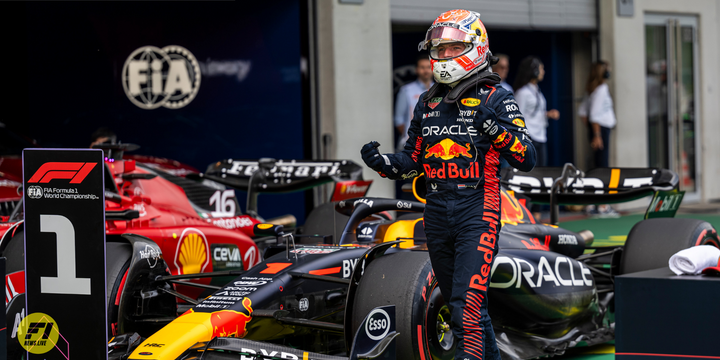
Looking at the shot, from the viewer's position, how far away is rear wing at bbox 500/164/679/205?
5.82 m

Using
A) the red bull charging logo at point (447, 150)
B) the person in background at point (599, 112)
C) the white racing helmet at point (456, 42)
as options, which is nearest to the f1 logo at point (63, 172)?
the red bull charging logo at point (447, 150)

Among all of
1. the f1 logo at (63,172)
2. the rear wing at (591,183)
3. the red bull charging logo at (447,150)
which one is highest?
the red bull charging logo at (447,150)

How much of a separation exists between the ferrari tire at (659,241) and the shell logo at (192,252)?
2570mm

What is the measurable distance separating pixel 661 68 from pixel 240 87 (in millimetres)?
6508

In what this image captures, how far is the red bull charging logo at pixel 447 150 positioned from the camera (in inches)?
136

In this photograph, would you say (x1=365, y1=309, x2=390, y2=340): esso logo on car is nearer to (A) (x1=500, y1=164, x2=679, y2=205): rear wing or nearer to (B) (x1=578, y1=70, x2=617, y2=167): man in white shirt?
(A) (x1=500, y1=164, x2=679, y2=205): rear wing

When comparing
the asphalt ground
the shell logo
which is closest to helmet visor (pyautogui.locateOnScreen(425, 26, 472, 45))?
the shell logo

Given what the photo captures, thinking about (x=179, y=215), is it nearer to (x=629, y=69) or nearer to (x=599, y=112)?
(x=599, y=112)

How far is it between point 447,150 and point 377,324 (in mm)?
769

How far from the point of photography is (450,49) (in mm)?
3555

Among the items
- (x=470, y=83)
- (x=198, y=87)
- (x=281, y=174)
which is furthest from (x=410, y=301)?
(x=198, y=87)

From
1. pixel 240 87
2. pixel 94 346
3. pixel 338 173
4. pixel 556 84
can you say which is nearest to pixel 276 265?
pixel 94 346

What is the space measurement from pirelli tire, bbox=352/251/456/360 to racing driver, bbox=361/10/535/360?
213 millimetres

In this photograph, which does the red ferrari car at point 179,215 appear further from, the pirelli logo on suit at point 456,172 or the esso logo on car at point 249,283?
the pirelli logo on suit at point 456,172
